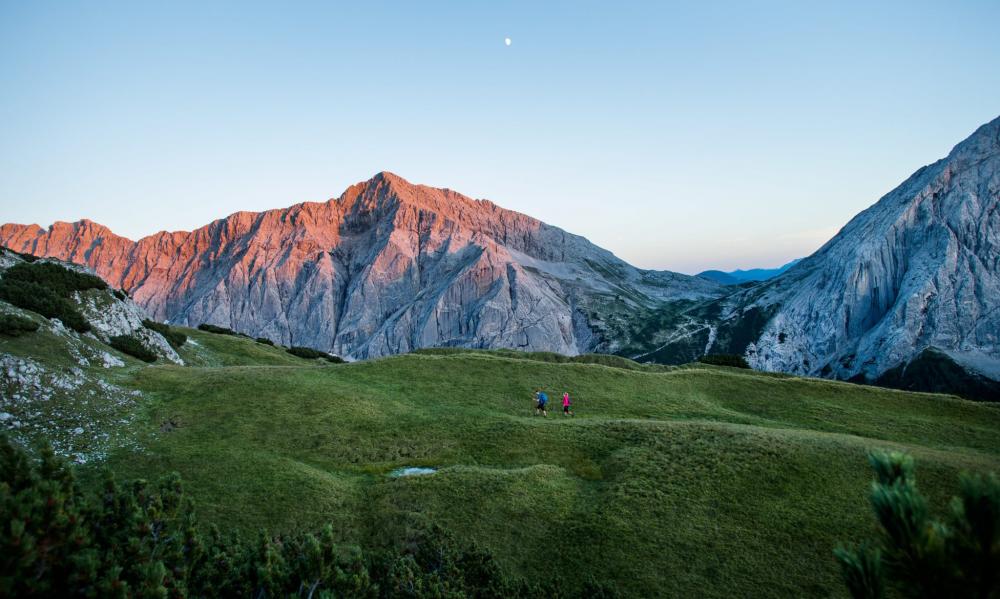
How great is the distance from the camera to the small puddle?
29719 millimetres

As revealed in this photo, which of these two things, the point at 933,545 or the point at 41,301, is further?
the point at 41,301

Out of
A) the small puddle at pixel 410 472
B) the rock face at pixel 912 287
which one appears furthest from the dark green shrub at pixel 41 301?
the rock face at pixel 912 287

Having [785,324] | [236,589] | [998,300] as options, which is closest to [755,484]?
[236,589]

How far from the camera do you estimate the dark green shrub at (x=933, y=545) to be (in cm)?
774

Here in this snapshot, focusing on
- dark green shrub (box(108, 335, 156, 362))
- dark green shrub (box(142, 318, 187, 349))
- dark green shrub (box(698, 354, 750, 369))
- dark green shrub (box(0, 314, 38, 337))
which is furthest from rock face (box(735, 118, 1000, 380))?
dark green shrub (box(0, 314, 38, 337))

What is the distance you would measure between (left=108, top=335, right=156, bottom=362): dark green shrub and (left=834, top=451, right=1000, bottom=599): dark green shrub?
57.7m

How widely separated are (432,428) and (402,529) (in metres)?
13.1

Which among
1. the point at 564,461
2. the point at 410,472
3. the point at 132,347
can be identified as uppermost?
the point at 132,347

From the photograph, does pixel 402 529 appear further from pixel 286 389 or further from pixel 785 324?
pixel 785 324

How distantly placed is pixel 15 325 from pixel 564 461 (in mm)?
38914

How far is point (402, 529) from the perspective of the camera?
2394cm

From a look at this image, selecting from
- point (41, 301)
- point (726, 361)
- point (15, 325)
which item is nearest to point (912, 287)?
point (726, 361)

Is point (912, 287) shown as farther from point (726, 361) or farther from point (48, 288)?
point (48, 288)

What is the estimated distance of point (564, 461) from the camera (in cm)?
3216
